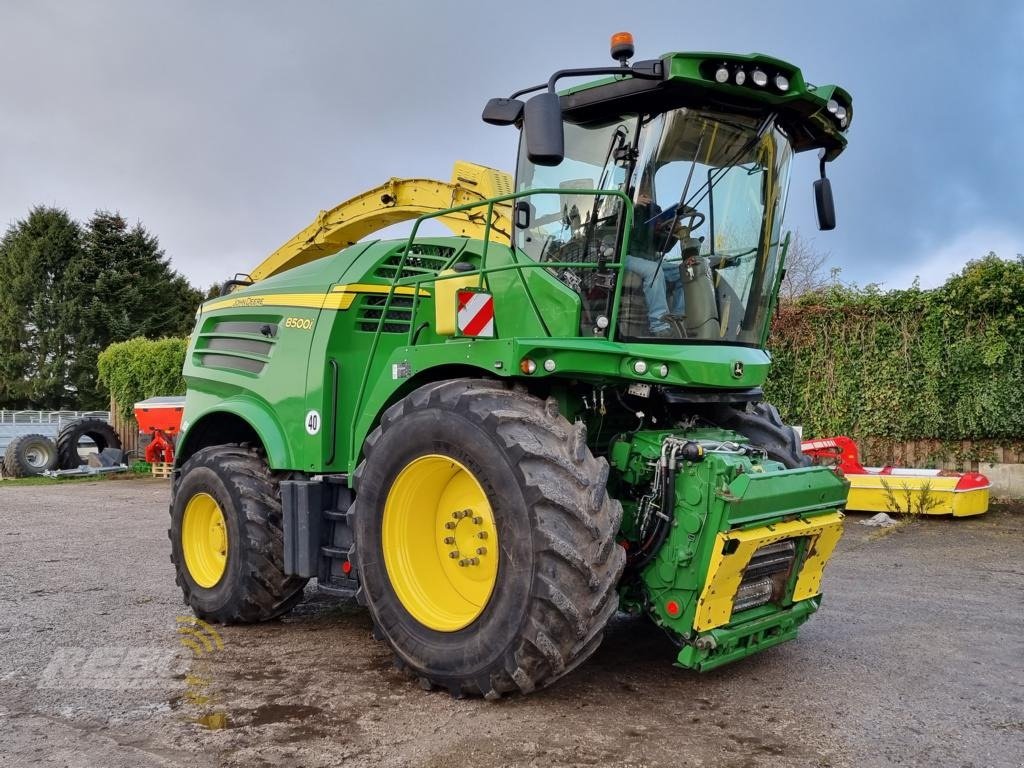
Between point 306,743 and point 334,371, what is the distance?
7.79 feet

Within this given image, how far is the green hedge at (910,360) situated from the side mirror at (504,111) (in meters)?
8.32

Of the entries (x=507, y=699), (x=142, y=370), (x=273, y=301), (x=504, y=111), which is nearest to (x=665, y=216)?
(x=504, y=111)

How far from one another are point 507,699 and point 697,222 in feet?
8.19

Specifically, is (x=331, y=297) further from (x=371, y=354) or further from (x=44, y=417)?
(x=44, y=417)

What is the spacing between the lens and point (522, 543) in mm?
3729

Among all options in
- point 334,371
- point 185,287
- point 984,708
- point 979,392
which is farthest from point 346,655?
point 185,287

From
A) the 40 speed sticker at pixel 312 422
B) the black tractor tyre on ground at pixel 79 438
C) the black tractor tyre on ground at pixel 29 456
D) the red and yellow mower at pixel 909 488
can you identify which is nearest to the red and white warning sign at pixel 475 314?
the 40 speed sticker at pixel 312 422

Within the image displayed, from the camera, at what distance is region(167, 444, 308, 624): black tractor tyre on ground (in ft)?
17.7

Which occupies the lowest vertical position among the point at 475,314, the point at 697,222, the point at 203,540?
the point at 203,540

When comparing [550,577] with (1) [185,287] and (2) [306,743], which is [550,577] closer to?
(2) [306,743]

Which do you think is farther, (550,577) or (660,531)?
(660,531)

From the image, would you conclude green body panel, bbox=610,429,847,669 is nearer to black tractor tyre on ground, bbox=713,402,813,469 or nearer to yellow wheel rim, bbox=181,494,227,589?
black tractor tyre on ground, bbox=713,402,813,469

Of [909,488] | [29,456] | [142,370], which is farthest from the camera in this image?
[142,370]

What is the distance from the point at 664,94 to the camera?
4.23m
